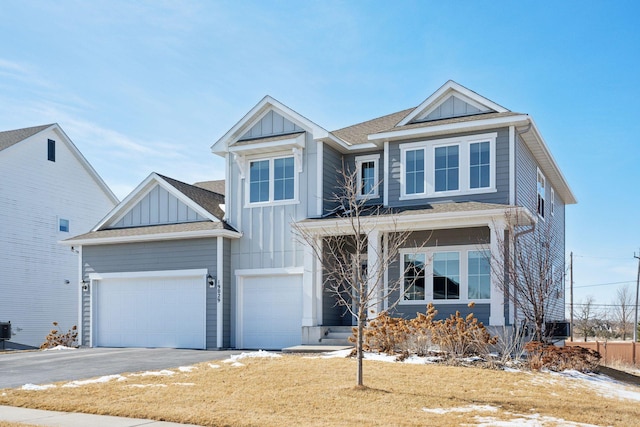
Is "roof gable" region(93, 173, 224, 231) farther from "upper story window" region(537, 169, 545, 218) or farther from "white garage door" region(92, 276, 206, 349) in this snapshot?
"upper story window" region(537, 169, 545, 218)

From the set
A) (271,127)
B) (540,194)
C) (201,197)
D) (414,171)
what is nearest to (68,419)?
(414,171)

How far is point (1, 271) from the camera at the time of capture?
1044 inches

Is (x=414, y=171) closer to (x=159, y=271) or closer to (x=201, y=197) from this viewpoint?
(x=201, y=197)

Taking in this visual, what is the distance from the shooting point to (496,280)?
56.3 ft

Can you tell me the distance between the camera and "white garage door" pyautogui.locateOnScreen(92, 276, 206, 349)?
67.8 ft

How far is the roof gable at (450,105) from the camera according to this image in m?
18.8

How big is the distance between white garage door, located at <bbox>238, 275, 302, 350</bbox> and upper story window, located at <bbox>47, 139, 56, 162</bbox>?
1274 cm

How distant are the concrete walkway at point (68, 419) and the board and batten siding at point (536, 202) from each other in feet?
35.6

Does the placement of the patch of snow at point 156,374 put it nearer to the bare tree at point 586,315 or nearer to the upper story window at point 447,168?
the upper story window at point 447,168

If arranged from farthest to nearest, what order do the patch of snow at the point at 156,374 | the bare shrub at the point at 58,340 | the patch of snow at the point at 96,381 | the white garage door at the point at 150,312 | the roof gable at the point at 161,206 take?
the bare shrub at the point at 58,340
the roof gable at the point at 161,206
the white garage door at the point at 150,312
the patch of snow at the point at 156,374
the patch of snow at the point at 96,381

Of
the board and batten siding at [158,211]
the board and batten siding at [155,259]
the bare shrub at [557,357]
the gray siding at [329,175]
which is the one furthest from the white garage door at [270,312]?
the bare shrub at [557,357]

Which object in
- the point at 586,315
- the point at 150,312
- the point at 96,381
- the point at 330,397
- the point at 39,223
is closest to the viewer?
the point at 330,397

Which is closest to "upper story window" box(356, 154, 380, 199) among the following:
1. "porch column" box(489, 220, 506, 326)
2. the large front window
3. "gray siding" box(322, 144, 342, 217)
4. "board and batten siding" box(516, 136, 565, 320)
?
"gray siding" box(322, 144, 342, 217)

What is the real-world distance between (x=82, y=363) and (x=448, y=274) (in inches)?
375
